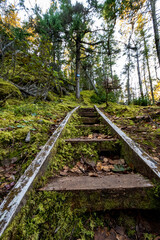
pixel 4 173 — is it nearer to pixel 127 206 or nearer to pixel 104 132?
pixel 127 206

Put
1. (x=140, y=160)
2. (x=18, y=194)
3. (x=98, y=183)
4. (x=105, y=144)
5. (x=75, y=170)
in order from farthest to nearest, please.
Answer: (x=105, y=144), (x=75, y=170), (x=140, y=160), (x=98, y=183), (x=18, y=194)

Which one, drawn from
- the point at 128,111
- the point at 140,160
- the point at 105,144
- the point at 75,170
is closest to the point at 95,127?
the point at 105,144

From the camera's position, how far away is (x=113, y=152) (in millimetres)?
1832

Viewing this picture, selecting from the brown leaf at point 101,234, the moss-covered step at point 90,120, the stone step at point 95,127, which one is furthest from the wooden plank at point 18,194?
the moss-covered step at point 90,120

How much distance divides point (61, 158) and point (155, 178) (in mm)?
1082

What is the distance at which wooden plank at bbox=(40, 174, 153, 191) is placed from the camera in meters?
0.97

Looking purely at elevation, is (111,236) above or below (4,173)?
below

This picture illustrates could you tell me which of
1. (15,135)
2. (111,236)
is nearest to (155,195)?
(111,236)

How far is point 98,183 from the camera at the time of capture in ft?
3.50

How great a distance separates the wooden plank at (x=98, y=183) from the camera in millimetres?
968

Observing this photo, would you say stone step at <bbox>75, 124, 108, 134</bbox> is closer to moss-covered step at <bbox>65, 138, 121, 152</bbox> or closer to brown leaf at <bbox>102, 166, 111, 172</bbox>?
moss-covered step at <bbox>65, 138, 121, 152</bbox>

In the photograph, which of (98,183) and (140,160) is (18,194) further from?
(140,160)

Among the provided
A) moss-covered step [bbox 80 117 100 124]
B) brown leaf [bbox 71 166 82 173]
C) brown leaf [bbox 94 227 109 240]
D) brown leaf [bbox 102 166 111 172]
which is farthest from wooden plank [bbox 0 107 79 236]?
moss-covered step [bbox 80 117 100 124]

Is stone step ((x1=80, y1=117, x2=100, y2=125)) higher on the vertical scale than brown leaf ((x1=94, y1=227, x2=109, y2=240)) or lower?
higher
